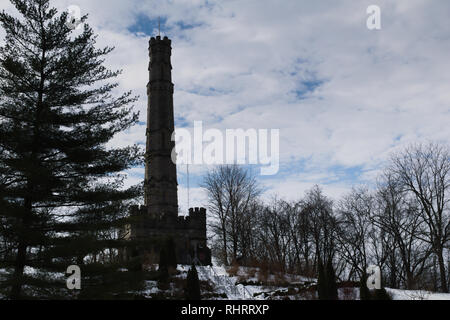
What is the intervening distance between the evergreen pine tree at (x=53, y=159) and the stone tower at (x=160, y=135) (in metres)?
21.7

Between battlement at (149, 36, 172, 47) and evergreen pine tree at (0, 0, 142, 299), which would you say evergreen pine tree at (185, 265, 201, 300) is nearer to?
evergreen pine tree at (0, 0, 142, 299)

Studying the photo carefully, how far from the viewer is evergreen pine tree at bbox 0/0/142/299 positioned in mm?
12578

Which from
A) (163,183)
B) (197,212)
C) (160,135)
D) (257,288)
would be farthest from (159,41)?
(257,288)

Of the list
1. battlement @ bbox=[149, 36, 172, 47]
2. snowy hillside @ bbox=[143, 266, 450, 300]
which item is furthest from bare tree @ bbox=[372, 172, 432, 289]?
battlement @ bbox=[149, 36, 172, 47]

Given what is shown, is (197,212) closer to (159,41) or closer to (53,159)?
(159,41)

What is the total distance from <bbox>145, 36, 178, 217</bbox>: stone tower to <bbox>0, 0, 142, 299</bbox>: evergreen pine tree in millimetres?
21685

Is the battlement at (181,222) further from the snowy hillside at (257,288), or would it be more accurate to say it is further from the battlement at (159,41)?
the battlement at (159,41)

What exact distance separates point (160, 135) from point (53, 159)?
25577mm

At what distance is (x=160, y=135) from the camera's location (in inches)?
1554

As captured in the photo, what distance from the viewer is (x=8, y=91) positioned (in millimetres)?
13539

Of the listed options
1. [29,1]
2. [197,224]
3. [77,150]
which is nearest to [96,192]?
[77,150]

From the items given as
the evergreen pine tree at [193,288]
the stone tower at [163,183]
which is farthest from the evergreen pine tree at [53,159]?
the stone tower at [163,183]
